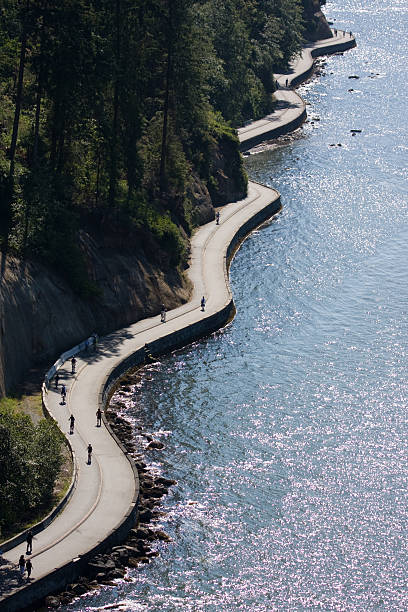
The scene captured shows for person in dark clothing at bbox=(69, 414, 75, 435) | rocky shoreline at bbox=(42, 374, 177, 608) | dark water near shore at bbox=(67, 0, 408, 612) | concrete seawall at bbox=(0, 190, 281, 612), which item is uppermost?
person in dark clothing at bbox=(69, 414, 75, 435)

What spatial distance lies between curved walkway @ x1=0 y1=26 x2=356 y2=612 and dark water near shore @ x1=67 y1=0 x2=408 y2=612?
7.48 feet

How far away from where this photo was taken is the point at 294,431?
8506 centimetres

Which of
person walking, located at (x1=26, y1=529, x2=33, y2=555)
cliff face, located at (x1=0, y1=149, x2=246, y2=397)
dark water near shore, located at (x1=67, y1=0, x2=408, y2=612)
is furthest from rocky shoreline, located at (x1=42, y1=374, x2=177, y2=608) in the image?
cliff face, located at (x1=0, y1=149, x2=246, y2=397)

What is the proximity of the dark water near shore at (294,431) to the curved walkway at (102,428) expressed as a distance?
2279 mm

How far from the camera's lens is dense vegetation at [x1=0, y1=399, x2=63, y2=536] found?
6825cm

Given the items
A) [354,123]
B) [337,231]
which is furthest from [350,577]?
[354,123]

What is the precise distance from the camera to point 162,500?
75.5 meters

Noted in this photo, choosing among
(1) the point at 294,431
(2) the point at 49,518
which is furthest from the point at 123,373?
(2) the point at 49,518

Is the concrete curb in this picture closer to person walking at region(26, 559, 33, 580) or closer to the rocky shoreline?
person walking at region(26, 559, 33, 580)

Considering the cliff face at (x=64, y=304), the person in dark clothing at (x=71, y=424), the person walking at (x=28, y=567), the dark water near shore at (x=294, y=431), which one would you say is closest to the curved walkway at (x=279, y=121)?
the dark water near shore at (x=294, y=431)

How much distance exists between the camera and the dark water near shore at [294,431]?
68125 millimetres

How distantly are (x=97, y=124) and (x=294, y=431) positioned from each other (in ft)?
113

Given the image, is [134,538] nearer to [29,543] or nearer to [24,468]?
[29,543]

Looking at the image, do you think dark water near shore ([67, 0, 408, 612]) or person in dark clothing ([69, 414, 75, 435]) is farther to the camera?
person in dark clothing ([69, 414, 75, 435])
